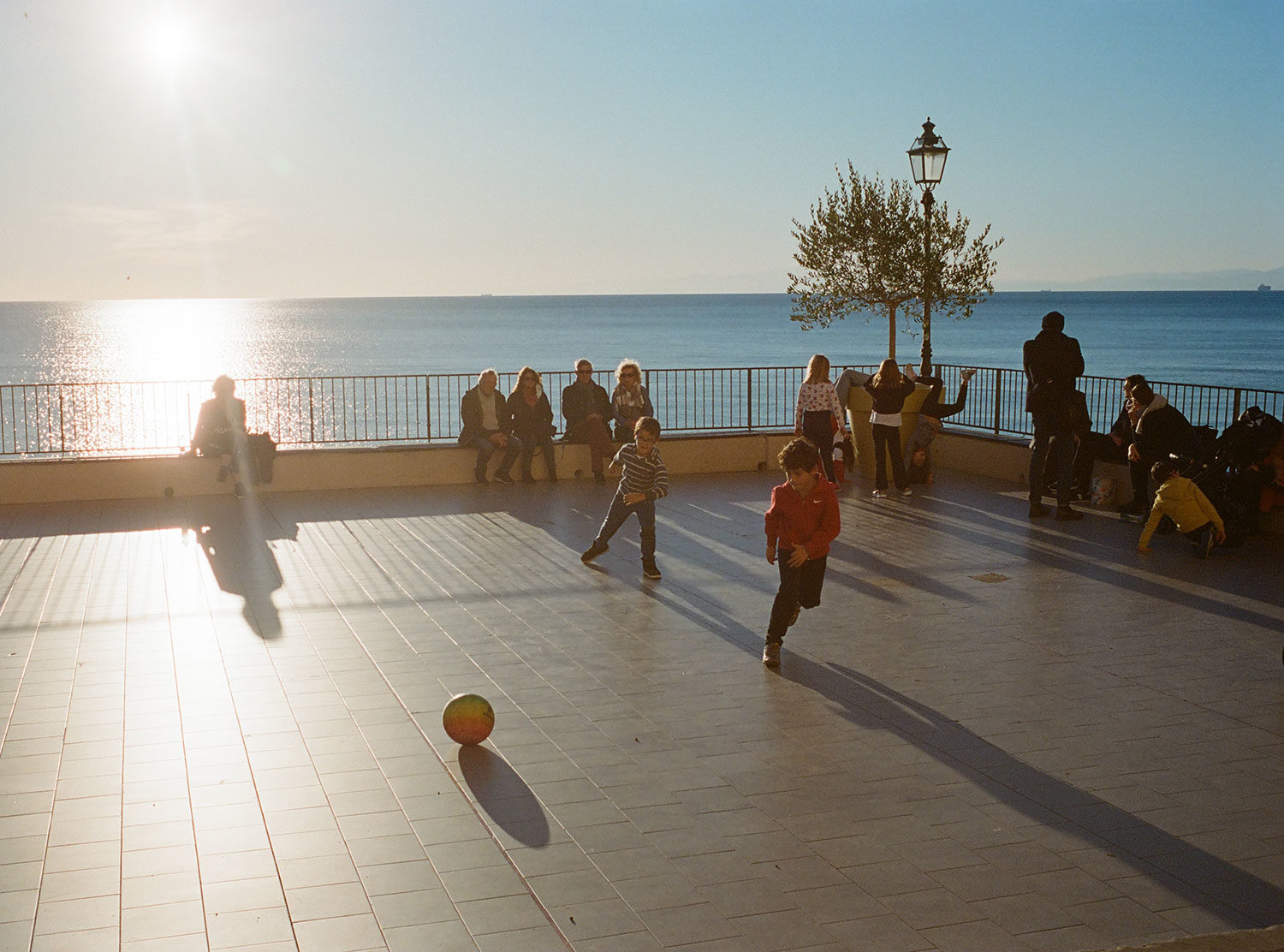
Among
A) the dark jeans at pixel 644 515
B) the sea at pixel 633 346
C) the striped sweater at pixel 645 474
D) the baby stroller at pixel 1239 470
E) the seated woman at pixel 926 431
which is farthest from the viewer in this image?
the sea at pixel 633 346

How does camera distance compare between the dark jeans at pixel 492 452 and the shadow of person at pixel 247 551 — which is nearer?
the shadow of person at pixel 247 551

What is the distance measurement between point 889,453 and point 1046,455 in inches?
87.8

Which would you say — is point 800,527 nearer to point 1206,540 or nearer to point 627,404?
point 1206,540

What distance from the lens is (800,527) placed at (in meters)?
8.26

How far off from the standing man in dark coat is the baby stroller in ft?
4.74

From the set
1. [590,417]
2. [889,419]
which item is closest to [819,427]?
[889,419]

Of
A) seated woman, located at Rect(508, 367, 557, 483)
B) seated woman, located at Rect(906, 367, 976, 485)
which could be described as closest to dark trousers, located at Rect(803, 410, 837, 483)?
seated woman, located at Rect(906, 367, 976, 485)

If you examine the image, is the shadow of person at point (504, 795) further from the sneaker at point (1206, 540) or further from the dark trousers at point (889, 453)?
the dark trousers at point (889, 453)

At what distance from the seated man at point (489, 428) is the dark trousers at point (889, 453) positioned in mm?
4652

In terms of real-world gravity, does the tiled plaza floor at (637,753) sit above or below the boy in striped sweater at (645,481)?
below

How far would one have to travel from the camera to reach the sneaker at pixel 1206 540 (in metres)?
12.0

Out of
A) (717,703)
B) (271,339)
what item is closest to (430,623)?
(717,703)

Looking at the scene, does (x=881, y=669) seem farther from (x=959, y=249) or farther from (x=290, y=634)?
(x=959, y=249)

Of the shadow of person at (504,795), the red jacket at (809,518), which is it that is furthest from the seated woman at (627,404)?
the shadow of person at (504,795)
